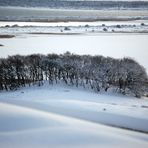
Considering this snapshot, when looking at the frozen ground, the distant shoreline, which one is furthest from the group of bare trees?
the distant shoreline

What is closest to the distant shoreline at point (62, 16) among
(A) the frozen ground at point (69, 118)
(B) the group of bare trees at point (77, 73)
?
(B) the group of bare trees at point (77, 73)

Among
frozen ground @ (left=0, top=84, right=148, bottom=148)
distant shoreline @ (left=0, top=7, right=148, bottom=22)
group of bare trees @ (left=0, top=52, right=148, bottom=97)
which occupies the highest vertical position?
distant shoreline @ (left=0, top=7, right=148, bottom=22)

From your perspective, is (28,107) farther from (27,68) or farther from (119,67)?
(119,67)

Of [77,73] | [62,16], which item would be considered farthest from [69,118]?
[62,16]

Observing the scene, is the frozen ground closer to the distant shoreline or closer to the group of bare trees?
the group of bare trees

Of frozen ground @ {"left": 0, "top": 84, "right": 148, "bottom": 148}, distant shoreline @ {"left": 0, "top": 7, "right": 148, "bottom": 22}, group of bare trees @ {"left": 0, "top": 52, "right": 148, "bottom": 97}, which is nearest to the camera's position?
frozen ground @ {"left": 0, "top": 84, "right": 148, "bottom": 148}

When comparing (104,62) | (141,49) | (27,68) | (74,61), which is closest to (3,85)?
(27,68)

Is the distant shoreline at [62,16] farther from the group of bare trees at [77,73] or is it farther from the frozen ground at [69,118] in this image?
the frozen ground at [69,118]
